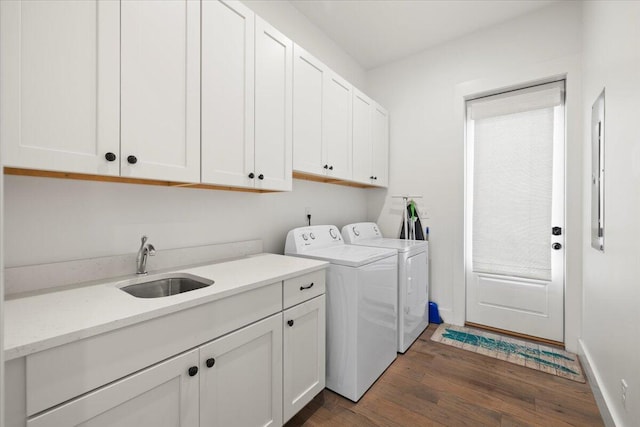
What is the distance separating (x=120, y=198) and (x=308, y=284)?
1064 mm

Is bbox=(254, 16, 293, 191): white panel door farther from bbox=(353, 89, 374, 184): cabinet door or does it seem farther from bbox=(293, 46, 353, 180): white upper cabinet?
bbox=(353, 89, 374, 184): cabinet door

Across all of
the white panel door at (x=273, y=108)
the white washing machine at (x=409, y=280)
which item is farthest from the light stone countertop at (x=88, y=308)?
the white washing machine at (x=409, y=280)

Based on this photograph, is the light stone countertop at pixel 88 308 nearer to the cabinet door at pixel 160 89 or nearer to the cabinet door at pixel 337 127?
the cabinet door at pixel 160 89

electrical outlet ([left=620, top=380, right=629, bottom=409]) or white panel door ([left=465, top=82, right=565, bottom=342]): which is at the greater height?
white panel door ([left=465, top=82, right=565, bottom=342])

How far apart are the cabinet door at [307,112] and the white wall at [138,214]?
14.7 inches

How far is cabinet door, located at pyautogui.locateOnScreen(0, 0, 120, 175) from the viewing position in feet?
3.10

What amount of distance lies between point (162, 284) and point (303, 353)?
835 mm

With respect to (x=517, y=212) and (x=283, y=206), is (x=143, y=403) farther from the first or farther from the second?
(x=517, y=212)

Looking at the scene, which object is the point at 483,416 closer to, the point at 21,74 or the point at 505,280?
the point at 505,280

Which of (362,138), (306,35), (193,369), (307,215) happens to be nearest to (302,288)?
(193,369)

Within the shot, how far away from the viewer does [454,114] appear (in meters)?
3.00

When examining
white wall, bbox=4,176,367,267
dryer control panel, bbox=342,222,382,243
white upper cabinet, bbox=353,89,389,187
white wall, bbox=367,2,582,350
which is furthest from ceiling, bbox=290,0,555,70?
dryer control panel, bbox=342,222,382,243

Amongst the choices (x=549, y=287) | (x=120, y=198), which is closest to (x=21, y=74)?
(x=120, y=198)

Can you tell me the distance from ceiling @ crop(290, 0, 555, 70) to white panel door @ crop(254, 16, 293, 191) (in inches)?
37.7
